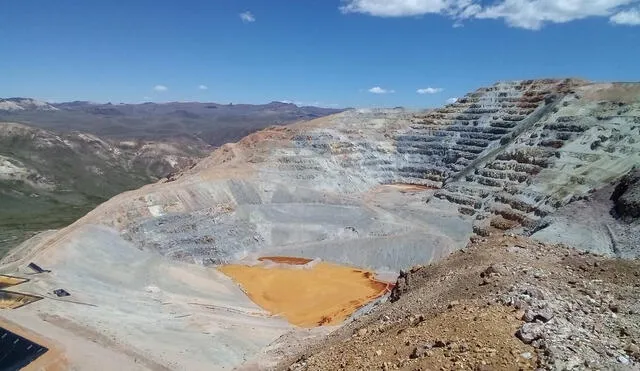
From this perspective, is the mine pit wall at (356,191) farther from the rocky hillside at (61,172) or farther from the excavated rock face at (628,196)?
the rocky hillside at (61,172)

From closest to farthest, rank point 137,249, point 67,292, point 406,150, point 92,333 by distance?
point 92,333 → point 67,292 → point 137,249 → point 406,150

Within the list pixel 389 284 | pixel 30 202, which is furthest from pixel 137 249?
pixel 30 202

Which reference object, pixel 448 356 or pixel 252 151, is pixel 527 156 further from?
pixel 448 356

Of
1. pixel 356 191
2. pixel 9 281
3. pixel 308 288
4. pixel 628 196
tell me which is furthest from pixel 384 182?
pixel 9 281

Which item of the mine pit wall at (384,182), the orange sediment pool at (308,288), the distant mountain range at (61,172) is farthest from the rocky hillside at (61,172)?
the orange sediment pool at (308,288)

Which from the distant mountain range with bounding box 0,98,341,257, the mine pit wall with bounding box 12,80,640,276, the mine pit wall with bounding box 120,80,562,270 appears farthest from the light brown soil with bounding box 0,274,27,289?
the distant mountain range with bounding box 0,98,341,257

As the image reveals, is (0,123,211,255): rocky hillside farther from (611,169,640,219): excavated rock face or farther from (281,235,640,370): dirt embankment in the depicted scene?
(611,169,640,219): excavated rock face

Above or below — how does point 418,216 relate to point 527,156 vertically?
below
